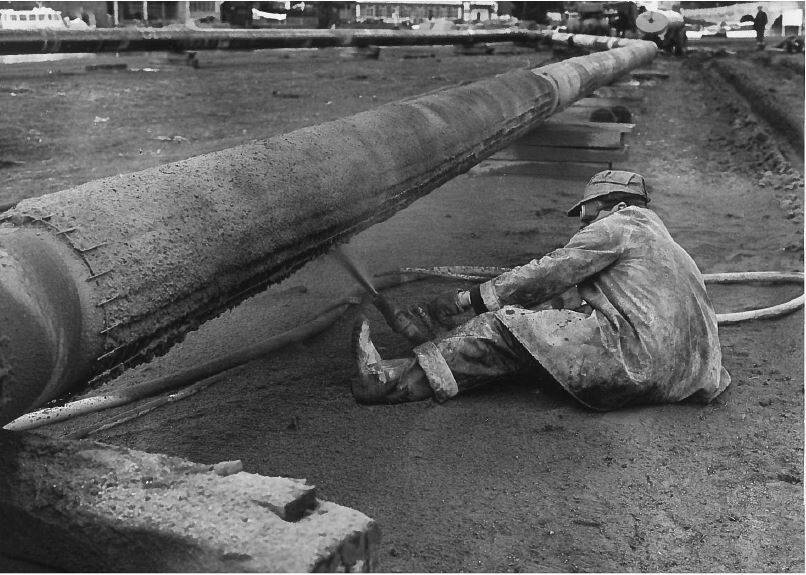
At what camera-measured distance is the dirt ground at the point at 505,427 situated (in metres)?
2.53

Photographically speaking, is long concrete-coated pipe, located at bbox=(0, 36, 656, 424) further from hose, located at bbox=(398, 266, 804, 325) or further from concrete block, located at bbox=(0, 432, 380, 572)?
hose, located at bbox=(398, 266, 804, 325)

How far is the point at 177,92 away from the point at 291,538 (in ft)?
33.1

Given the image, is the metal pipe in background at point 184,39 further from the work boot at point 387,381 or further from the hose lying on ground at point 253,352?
the work boot at point 387,381

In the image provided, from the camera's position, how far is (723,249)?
618 cm

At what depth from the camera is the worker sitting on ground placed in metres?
3.31

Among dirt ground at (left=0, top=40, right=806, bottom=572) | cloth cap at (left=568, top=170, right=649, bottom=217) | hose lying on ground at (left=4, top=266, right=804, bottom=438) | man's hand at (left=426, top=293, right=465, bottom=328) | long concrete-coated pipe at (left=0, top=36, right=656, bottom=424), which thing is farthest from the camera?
cloth cap at (left=568, top=170, right=649, bottom=217)

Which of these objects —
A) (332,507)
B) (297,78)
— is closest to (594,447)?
(332,507)

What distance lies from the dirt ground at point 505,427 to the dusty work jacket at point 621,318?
0.45ft

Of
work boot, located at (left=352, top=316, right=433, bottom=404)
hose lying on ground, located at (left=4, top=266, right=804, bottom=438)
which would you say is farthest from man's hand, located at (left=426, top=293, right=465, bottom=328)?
hose lying on ground, located at (left=4, top=266, right=804, bottom=438)

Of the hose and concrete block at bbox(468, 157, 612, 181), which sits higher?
concrete block at bbox(468, 157, 612, 181)

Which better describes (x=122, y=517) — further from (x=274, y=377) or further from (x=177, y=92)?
(x=177, y=92)

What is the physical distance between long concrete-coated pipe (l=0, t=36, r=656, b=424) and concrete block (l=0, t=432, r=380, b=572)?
0.16 m

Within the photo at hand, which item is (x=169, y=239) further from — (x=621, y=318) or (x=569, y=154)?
(x=569, y=154)

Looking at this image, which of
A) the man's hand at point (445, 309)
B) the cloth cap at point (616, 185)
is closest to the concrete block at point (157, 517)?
the man's hand at point (445, 309)
